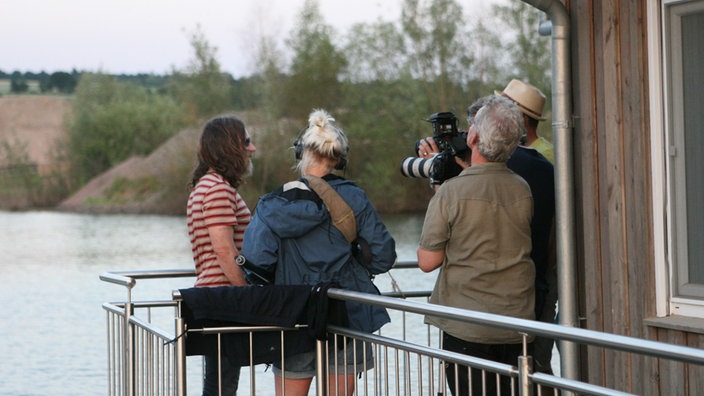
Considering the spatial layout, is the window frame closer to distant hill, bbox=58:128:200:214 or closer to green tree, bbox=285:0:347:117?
green tree, bbox=285:0:347:117

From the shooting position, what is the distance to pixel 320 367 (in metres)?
4.02

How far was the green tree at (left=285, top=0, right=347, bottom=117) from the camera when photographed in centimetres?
5378

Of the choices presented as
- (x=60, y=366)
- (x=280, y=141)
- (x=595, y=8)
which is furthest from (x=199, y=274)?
(x=280, y=141)

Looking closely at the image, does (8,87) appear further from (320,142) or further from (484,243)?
(484,243)

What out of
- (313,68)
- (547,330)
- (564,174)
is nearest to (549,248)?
(564,174)

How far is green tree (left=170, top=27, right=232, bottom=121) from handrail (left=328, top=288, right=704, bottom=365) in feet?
193

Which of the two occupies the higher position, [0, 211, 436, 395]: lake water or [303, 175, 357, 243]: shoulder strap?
[303, 175, 357, 243]: shoulder strap

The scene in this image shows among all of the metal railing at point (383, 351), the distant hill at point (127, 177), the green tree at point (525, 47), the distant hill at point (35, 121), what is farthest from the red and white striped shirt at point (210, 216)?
the distant hill at point (35, 121)

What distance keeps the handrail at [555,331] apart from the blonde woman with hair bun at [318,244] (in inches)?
12.3

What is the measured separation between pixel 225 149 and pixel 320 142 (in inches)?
25.5

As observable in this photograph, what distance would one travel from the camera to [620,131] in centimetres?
441

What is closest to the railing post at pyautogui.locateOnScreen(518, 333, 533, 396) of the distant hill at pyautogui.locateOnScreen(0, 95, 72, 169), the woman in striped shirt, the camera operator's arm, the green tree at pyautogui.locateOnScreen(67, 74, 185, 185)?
the camera operator's arm

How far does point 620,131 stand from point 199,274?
1766 mm

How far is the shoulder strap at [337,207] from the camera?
397cm
